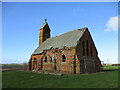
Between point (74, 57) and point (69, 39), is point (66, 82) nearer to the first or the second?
point (74, 57)

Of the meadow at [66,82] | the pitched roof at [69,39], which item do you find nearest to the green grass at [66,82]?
the meadow at [66,82]

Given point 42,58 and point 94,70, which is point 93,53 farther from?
point 42,58

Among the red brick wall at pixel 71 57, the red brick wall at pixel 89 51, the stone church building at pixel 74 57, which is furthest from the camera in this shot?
the red brick wall at pixel 89 51

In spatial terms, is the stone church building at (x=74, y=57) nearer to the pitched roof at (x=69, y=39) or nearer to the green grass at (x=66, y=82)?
the pitched roof at (x=69, y=39)

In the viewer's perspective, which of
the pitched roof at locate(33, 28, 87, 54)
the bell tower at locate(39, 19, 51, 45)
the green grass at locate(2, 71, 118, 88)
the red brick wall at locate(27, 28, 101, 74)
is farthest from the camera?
the bell tower at locate(39, 19, 51, 45)

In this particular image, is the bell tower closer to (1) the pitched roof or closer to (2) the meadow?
(1) the pitched roof

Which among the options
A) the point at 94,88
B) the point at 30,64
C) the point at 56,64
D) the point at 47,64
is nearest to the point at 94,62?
the point at 56,64

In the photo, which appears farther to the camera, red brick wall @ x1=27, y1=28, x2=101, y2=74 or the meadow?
red brick wall @ x1=27, y1=28, x2=101, y2=74

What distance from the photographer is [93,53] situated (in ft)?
98.6

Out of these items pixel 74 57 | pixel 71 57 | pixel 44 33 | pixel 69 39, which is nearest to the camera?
pixel 74 57

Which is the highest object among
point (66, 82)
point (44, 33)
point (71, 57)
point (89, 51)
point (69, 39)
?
point (44, 33)

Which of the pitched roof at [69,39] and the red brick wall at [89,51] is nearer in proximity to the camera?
the red brick wall at [89,51]

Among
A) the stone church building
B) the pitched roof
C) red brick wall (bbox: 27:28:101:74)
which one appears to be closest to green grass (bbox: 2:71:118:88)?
red brick wall (bbox: 27:28:101:74)

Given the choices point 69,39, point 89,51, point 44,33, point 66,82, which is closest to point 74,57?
point 89,51
